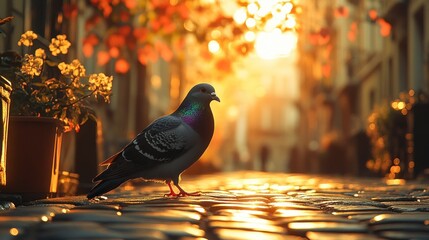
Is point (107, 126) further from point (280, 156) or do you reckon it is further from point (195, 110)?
point (280, 156)

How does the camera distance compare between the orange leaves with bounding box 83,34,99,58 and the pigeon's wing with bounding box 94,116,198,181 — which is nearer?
the pigeon's wing with bounding box 94,116,198,181

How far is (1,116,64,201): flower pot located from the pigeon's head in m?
1.10

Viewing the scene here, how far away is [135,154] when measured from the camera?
6.35m

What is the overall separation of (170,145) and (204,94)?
0.52m

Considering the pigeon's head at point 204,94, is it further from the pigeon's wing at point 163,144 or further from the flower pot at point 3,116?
the flower pot at point 3,116

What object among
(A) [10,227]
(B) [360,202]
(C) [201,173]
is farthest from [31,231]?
(C) [201,173]

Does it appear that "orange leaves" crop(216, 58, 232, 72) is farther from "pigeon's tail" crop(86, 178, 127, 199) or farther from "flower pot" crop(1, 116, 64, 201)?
"pigeon's tail" crop(86, 178, 127, 199)

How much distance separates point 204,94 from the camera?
659 centimetres

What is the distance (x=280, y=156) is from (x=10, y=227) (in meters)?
78.4

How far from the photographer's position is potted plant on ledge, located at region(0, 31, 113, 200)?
20.4 feet

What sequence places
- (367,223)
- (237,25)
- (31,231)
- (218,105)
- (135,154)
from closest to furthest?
(31,231) → (367,223) → (135,154) → (237,25) → (218,105)

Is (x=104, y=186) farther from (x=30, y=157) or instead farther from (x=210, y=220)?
(x=210, y=220)

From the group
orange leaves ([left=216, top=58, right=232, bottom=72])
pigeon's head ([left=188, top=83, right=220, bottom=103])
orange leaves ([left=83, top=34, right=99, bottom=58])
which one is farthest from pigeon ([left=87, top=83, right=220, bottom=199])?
orange leaves ([left=216, top=58, right=232, bottom=72])

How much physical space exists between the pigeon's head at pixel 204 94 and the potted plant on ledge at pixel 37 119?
0.70 metres
